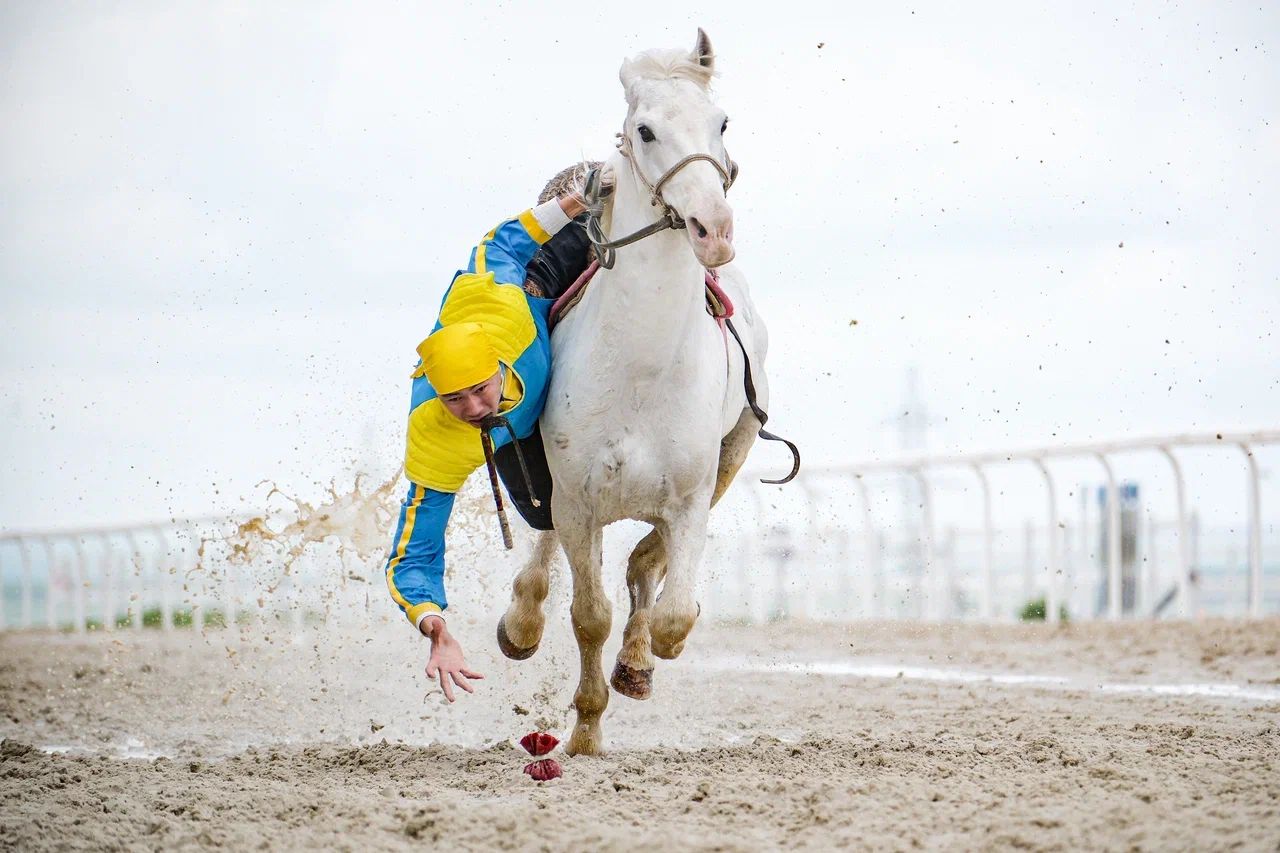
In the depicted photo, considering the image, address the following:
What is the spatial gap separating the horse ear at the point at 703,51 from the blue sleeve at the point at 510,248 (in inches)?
38.3

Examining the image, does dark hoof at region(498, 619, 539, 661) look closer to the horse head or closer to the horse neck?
the horse neck

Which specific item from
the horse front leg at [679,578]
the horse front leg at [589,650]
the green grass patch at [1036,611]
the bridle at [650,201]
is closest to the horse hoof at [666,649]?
the horse front leg at [679,578]

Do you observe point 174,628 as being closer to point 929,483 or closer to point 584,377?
point 929,483

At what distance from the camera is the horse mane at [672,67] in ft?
14.6

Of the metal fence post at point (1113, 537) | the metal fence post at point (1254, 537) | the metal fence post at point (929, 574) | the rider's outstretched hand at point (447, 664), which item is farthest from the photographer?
the metal fence post at point (929, 574)

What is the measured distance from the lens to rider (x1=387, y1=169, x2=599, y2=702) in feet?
14.6

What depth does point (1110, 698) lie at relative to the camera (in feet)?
22.2

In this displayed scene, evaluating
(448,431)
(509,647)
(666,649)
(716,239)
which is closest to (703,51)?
(716,239)

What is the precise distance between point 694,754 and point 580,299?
177cm

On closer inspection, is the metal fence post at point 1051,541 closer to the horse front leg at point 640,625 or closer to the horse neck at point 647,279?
the horse front leg at point 640,625

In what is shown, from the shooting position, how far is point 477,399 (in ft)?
14.7

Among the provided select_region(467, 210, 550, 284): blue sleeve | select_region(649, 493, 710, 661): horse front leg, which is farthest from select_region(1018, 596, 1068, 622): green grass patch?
select_region(467, 210, 550, 284): blue sleeve

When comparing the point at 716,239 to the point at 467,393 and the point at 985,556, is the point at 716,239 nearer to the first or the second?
the point at 467,393

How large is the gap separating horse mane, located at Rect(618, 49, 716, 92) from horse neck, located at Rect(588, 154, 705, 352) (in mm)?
312
